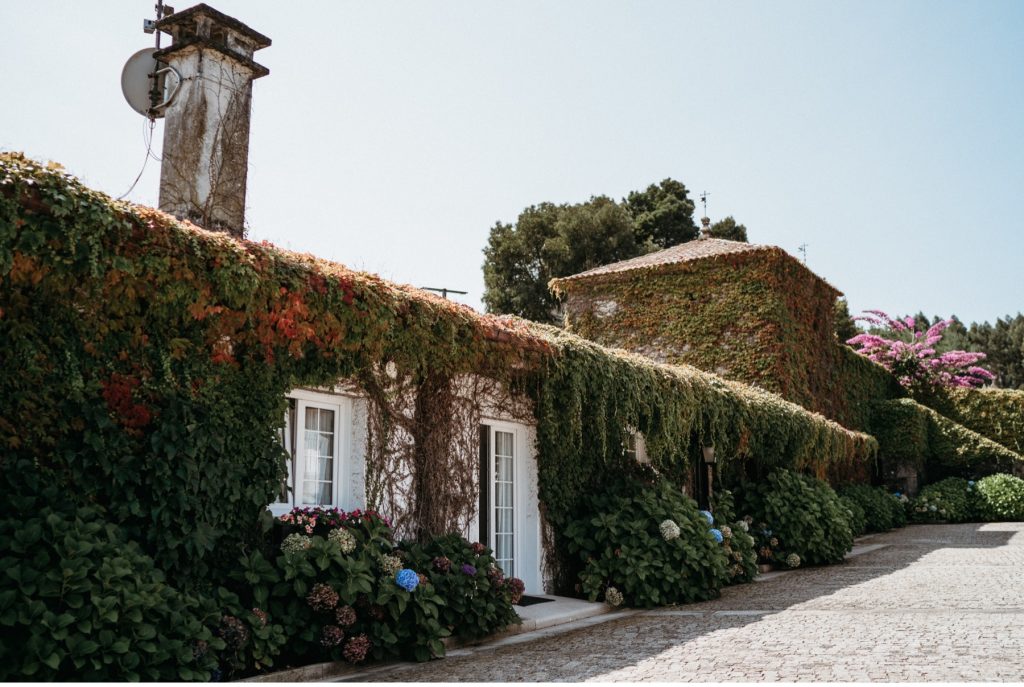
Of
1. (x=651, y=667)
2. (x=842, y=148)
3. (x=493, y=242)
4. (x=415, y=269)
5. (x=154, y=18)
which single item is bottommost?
(x=651, y=667)

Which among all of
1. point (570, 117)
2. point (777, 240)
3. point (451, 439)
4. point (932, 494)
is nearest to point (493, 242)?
point (777, 240)

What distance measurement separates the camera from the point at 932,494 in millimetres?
24094

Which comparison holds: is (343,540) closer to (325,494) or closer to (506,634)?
(325,494)

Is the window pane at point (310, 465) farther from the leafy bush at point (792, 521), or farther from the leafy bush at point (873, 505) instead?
the leafy bush at point (873, 505)

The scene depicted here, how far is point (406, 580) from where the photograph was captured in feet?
→ 20.4

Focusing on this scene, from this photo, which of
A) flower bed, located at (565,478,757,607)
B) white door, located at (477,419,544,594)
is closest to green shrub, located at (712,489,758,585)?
flower bed, located at (565,478,757,607)

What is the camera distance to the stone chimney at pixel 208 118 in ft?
27.5

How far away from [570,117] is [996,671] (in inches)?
370

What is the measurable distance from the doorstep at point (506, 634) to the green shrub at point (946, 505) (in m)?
18.2

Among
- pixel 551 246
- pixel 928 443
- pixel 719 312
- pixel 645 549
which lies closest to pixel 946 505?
pixel 928 443

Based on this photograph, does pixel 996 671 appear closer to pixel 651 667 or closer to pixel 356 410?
pixel 651 667

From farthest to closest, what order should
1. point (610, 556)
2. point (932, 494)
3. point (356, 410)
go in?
1. point (932, 494)
2. point (610, 556)
3. point (356, 410)

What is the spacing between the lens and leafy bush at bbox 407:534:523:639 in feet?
22.2

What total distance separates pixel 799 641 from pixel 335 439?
430cm
